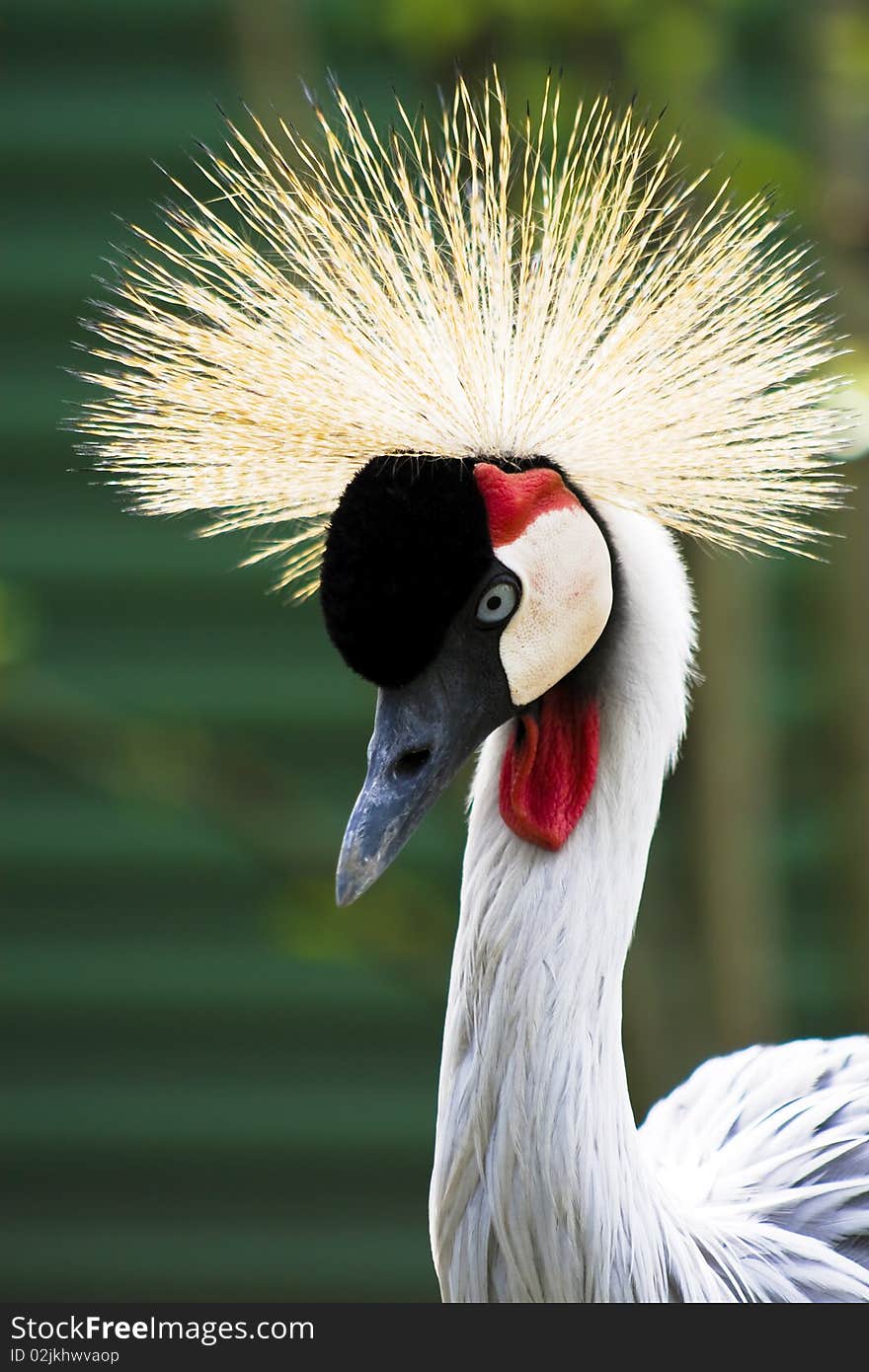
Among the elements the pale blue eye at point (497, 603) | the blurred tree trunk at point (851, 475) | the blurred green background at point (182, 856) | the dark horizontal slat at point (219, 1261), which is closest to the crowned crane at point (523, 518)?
the pale blue eye at point (497, 603)

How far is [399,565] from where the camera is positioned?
120cm

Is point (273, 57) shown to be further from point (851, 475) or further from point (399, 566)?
point (399, 566)

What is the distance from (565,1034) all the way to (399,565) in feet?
1.18

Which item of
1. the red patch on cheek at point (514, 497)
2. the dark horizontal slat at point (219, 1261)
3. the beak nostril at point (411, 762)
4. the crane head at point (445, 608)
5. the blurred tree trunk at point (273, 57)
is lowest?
the dark horizontal slat at point (219, 1261)

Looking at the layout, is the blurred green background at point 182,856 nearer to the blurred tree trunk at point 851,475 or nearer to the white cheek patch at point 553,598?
the blurred tree trunk at point 851,475

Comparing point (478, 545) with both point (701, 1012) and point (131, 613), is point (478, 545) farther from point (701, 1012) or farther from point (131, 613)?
point (131, 613)

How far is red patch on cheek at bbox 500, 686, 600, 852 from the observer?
4.21 feet

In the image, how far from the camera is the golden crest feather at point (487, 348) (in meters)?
1.33

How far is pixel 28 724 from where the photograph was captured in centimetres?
269

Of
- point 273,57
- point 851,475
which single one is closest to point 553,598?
point 851,475

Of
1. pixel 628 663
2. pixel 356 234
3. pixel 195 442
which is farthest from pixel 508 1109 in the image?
pixel 356 234

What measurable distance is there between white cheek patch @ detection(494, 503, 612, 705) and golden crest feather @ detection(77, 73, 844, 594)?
0.25ft

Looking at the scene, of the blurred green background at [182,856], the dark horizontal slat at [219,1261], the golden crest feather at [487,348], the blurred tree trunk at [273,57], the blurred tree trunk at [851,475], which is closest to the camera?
the golden crest feather at [487,348]

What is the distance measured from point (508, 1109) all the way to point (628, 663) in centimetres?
34
